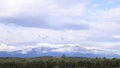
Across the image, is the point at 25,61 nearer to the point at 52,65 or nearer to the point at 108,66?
the point at 52,65

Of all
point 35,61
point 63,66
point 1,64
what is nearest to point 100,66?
point 63,66

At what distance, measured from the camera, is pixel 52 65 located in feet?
148

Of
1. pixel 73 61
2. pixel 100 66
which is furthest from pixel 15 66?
pixel 100 66

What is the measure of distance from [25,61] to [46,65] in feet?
9.66

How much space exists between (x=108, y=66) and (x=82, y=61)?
3.49 m

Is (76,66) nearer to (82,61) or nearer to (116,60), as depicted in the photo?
(82,61)

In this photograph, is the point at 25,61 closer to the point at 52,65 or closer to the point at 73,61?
the point at 52,65

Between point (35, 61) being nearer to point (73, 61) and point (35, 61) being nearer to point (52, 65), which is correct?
point (52, 65)

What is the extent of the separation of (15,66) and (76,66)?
8092 millimetres

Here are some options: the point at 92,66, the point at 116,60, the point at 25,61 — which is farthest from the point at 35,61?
the point at 116,60

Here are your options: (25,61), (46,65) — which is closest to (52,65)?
(46,65)

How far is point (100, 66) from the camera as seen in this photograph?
4450cm

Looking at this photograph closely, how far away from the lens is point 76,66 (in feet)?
147

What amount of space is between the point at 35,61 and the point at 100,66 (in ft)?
28.4
